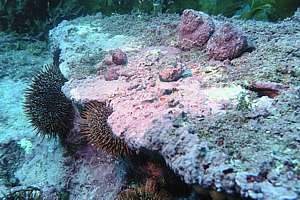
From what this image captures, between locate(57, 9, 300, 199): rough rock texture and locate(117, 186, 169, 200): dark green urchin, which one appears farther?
locate(117, 186, 169, 200): dark green urchin

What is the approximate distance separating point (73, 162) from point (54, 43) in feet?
5.98

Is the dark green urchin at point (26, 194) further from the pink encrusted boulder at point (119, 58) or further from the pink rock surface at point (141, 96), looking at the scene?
the pink encrusted boulder at point (119, 58)

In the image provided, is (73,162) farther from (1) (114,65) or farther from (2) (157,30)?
(2) (157,30)

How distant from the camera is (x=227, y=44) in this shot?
3.46 metres

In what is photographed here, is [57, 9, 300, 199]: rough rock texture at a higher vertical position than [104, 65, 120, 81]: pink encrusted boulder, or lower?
higher

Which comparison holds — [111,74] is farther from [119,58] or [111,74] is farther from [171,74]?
[171,74]

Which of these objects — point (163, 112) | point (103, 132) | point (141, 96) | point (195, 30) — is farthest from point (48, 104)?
point (195, 30)

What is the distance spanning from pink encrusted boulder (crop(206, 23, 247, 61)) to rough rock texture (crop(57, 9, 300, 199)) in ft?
0.31

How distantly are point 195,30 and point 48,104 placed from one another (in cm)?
181

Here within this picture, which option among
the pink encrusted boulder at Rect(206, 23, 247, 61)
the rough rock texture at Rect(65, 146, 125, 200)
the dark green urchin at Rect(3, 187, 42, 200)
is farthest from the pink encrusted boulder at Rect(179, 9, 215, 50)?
the dark green urchin at Rect(3, 187, 42, 200)

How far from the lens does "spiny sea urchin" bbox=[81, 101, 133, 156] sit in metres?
2.88

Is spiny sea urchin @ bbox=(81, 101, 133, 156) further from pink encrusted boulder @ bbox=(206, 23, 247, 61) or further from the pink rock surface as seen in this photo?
pink encrusted boulder @ bbox=(206, 23, 247, 61)

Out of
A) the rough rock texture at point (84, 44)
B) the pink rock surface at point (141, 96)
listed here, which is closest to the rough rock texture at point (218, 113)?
the pink rock surface at point (141, 96)

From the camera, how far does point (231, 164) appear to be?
202cm
